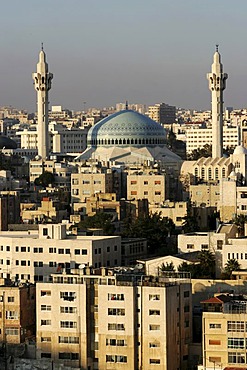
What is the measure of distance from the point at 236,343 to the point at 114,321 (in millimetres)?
3195

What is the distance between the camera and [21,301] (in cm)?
4075

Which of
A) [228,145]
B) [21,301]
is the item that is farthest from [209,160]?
[228,145]

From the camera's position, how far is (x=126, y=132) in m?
90.2

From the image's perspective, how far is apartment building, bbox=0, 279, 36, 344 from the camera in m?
40.7

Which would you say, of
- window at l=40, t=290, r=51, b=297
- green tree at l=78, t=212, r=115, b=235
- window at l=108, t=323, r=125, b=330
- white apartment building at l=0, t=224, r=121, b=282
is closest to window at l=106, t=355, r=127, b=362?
window at l=108, t=323, r=125, b=330

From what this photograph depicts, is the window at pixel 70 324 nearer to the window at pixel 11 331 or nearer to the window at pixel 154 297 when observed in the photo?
the window at pixel 11 331

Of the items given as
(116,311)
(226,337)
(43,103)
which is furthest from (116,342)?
(43,103)

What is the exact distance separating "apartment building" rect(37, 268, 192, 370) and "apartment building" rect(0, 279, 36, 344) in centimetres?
75

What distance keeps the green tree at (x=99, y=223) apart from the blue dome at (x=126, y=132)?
2906 centimetres

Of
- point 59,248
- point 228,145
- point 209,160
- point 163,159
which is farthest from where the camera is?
point 228,145

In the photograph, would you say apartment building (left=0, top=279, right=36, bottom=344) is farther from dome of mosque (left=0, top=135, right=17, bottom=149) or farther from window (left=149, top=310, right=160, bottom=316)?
dome of mosque (left=0, top=135, right=17, bottom=149)

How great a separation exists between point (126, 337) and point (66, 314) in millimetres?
1859

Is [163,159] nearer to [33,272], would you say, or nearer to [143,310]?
[33,272]

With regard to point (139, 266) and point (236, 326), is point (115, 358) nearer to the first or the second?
point (236, 326)
